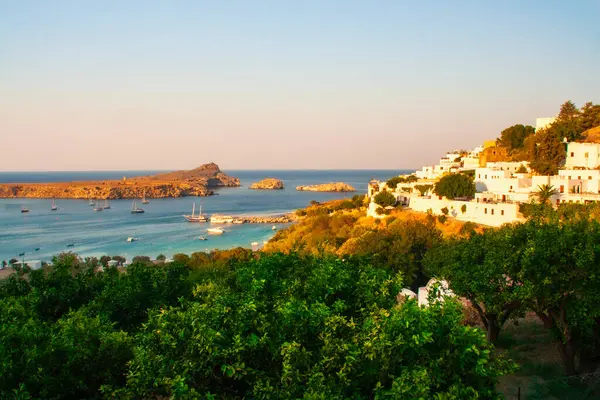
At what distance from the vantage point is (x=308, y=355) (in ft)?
20.4

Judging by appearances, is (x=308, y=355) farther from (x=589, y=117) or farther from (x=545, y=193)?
(x=589, y=117)

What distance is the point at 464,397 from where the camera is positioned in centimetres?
591

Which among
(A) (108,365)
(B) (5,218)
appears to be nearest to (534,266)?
(A) (108,365)

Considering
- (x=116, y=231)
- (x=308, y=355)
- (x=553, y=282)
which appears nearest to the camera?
(x=308, y=355)

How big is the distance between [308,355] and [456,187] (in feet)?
116

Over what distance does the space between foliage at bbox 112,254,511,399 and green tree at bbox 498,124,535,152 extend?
178 feet

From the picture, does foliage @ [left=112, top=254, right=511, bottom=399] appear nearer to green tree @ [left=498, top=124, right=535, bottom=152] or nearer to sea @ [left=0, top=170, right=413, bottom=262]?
sea @ [left=0, top=170, right=413, bottom=262]

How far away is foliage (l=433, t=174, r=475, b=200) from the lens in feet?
128

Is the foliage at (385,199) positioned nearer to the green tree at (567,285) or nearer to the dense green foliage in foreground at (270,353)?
the green tree at (567,285)

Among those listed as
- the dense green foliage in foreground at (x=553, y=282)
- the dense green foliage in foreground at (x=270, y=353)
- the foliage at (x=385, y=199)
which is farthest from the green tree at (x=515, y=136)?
the dense green foliage in foreground at (x=270, y=353)

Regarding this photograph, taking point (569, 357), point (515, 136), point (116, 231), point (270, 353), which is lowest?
point (116, 231)

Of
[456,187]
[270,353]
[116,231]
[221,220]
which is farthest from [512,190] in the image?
[116,231]

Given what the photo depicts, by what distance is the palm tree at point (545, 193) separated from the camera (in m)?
32.5

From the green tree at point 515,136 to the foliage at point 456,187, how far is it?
62.2 feet
